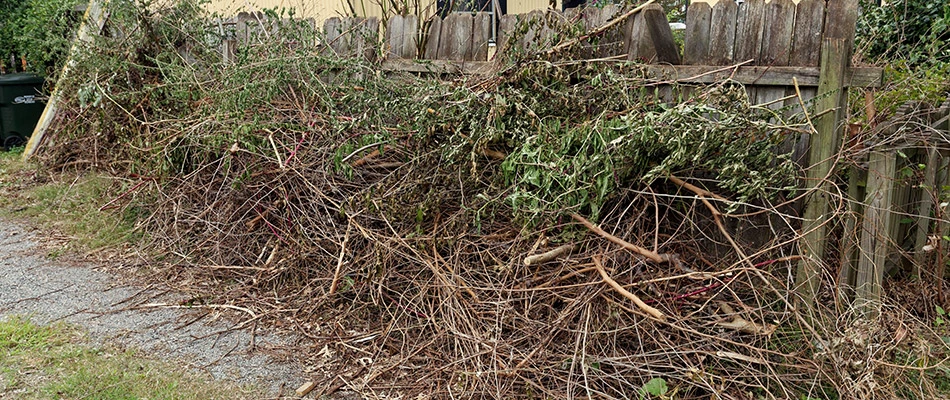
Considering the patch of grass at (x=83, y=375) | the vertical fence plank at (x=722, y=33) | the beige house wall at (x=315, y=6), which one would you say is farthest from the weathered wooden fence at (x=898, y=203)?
the beige house wall at (x=315, y=6)

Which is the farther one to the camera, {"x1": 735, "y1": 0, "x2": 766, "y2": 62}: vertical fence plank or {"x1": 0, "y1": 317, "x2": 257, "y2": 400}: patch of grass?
{"x1": 735, "y1": 0, "x2": 766, "y2": 62}: vertical fence plank

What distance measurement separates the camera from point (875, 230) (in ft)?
13.0

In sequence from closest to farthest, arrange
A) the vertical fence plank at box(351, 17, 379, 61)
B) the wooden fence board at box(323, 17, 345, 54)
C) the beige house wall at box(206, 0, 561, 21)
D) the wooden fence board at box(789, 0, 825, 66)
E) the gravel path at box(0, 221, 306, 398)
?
the wooden fence board at box(789, 0, 825, 66) < the gravel path at box(0, 221, 306, 398) < the vertical fence plank at box(351, 17, 379, 61) < the wooden fence board at box(323, 17, 345, 54) < the beige house wall at box(206, 0, 561, 21)

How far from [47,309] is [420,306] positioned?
2.70 meters

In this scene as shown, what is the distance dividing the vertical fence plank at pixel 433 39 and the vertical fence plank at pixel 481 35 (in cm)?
36

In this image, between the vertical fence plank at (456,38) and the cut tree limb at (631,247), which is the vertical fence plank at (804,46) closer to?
the cut tree limb at (631,247)

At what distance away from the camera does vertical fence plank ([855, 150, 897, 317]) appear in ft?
12.8

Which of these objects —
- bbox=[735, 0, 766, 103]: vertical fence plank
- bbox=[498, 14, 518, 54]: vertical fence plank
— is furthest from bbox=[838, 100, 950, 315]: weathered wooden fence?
bbox=[498, 14, 518, 54]: vertical fence plank

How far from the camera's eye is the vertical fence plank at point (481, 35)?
540cm

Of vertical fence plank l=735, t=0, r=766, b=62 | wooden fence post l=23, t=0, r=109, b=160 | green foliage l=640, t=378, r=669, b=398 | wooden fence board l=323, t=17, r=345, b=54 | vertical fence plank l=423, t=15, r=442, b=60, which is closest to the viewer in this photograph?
green foliage l=640, t=378, r=669, b=398

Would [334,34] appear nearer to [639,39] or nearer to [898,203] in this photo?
[639,39]

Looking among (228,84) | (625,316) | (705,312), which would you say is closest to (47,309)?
(228,84)

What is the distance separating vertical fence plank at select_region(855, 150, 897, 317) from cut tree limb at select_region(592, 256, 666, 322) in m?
1.10

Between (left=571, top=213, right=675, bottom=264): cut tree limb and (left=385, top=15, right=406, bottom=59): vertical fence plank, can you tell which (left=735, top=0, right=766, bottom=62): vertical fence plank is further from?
(left=385, top=15, right=406, bottom=59): vertical fence plank
